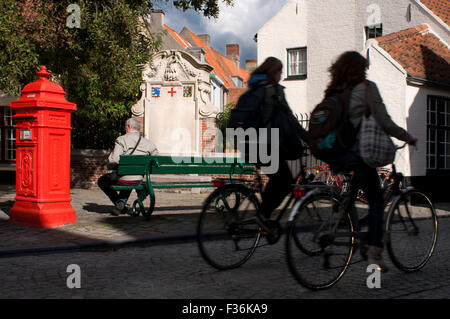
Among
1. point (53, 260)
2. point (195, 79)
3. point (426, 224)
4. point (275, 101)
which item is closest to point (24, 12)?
point (195, 79)

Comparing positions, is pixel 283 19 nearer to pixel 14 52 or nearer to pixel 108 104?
pixel 108 104

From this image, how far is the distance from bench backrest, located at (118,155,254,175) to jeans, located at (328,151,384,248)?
3.19m

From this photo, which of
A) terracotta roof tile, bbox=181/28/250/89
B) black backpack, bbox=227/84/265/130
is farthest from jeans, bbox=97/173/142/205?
terracotta roof tile, bbox=181/28/250/89

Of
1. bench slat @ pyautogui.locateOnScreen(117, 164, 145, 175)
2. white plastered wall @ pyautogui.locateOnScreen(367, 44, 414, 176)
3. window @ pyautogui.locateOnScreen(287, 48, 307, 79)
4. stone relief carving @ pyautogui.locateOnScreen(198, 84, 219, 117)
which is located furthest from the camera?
window @ pyautogui.locateOnScreen(287, 48, 307, 79)

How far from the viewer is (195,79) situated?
1379cm

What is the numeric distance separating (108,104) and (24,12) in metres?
3.05

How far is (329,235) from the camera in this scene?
3865 mm

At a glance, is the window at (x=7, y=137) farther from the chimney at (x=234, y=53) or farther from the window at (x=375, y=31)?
the chimney at (x=234, y=53)

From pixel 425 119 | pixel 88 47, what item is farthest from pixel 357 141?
pixel 425 119

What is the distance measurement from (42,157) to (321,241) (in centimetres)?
472

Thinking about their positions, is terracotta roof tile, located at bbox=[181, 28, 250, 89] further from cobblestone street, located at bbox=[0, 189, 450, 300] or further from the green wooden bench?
cobblestone street, located at bbox=[0, 189, 450, 300]

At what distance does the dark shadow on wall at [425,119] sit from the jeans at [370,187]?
8962 millimetres

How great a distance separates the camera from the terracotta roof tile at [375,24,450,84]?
496 inches

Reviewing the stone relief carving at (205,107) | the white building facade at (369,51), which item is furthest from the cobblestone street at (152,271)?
the stone relief carving at (205,107)
